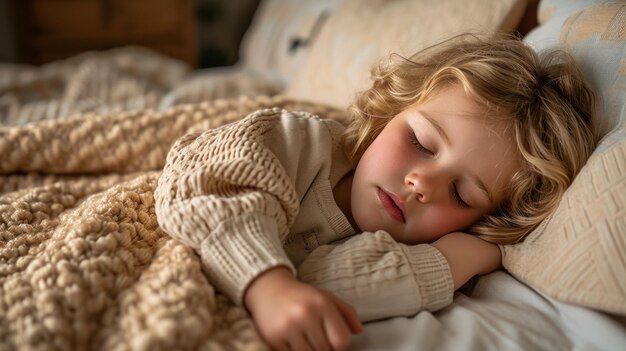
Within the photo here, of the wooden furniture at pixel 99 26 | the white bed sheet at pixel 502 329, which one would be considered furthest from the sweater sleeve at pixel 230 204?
the wooden furniture at pixel 99 26

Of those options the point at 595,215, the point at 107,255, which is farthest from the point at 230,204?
the point at 595,215

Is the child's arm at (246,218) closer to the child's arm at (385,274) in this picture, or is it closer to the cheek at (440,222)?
the child's arm at (385,274)

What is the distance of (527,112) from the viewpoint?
2.51 ft

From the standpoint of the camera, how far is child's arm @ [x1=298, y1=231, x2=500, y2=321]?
2.00ft

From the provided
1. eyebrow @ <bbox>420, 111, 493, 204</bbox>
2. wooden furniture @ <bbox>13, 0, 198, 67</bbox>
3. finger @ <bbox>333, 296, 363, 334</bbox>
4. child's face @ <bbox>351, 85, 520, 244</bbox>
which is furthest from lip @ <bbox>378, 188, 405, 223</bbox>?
wooden furniture @ <bbox>13, 0, 198, 67</bbox>

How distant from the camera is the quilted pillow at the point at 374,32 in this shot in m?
1.07

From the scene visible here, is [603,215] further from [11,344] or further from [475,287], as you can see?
[11,344]

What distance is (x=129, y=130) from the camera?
0.94 metres

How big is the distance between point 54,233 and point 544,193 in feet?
2.15

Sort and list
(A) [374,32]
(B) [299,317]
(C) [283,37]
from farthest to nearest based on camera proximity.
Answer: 1. (C) [283,37]
2. (A) [374,32]
3. (B) [299,317]

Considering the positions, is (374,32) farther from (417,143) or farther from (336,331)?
(336,331)

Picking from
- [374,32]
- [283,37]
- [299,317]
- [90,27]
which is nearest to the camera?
[299,317]

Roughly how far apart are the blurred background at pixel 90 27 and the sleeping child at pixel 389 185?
1.91 m

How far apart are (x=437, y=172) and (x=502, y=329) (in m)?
0.21
